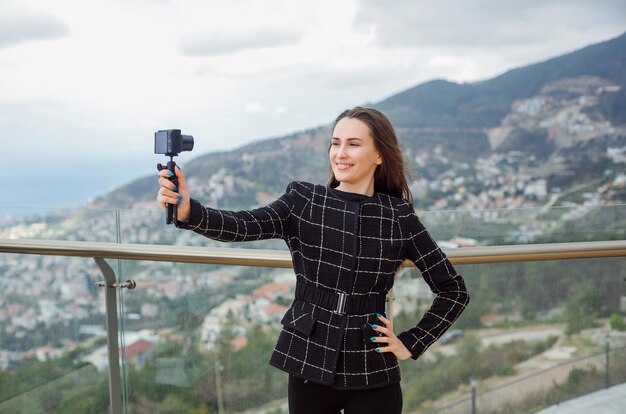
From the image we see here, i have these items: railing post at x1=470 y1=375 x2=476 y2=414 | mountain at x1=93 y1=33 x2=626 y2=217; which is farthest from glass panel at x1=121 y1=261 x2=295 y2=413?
mountain at x1=93 y1=33 x2=626 y2=217

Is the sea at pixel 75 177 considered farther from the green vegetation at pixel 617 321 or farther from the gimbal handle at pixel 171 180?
the gimbal handle at pixel 171 180

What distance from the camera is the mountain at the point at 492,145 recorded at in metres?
17.9

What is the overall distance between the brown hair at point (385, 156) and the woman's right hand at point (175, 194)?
377mm

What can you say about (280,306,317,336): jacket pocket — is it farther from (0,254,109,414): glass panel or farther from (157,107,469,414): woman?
(0,254,109,414): glass panel

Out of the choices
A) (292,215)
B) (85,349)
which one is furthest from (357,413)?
(85,349)

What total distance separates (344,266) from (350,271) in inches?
0.6

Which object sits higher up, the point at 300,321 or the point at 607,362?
the point at 300,321

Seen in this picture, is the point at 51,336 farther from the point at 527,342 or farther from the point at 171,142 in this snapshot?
the point at 527,342

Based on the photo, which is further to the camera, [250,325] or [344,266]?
[250,325]

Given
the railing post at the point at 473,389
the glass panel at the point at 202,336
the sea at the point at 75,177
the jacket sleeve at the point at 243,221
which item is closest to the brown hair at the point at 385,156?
the jacket sleeve at the point at 243,221

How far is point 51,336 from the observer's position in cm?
239

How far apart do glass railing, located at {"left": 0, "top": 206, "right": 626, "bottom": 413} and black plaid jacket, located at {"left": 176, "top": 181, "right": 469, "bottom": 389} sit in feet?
1.79

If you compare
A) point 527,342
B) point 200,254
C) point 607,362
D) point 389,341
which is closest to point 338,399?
point 389,341

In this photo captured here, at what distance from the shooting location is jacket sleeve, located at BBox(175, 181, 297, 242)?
133 cm
